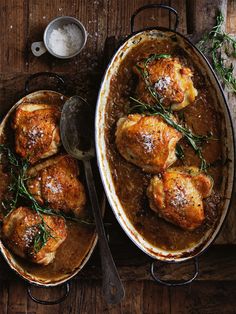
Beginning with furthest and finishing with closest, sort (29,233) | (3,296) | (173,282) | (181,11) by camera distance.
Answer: (181,11) < (3,296) < (173,282) < (29,233)

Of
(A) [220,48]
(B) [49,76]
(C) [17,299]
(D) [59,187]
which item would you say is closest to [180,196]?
(D) [59,187]

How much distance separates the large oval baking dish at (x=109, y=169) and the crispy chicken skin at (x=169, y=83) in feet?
0.42

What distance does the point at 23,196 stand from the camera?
338 centimetres

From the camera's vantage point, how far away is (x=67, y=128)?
3357 mm

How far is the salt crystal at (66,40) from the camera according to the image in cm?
370

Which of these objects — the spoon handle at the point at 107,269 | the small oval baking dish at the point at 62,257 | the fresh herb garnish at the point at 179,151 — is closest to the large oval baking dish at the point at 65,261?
the small oval baking dish at the point at 62,257

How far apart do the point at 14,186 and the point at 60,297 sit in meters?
0.78

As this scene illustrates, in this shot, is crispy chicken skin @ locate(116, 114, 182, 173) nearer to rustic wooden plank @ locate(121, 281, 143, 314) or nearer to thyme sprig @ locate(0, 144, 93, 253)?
thyme sprig @ locate(0, 144, 93, 253)

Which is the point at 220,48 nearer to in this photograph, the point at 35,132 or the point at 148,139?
the point at 148,139

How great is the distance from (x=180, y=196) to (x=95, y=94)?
0.83 meters

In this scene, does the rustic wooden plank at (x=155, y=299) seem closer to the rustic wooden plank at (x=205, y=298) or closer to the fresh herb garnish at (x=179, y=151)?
the rustic wooden plank at (x=205, y=298)

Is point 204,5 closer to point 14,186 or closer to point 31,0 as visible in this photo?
point 31,0

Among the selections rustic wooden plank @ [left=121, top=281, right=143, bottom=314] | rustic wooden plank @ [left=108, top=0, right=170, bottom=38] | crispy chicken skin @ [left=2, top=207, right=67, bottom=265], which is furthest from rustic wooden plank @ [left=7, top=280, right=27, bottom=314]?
rustic wooden plank @ [left=108, top=0, right=170, bottom=38]

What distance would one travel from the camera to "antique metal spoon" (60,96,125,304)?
10.8 ft
